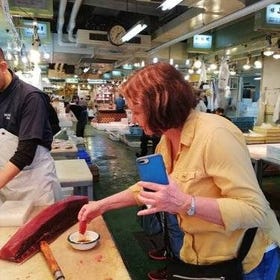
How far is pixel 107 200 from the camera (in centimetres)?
159

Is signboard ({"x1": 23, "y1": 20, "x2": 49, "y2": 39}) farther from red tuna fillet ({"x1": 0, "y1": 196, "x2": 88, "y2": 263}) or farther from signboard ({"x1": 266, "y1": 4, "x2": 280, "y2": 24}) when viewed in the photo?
red tuna fillet ({"x1": 0, "y1": 196, "x2": 88, "y2": 263})

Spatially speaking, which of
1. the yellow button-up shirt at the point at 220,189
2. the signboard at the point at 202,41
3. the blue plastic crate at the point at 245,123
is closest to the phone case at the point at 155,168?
the yellow button-up shirt at the point at 220,189

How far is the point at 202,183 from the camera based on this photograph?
47.4 inches

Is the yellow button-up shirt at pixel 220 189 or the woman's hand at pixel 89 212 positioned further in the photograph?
the woman's hand at pixel 89 212

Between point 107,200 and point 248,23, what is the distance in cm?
824

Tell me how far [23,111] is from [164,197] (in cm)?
115

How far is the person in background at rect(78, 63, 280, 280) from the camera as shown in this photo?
1090 millimetres

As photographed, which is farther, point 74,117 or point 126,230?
point 74,117

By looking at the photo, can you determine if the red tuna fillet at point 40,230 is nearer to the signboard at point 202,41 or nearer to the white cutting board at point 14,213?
the white cutting board at point 14,213

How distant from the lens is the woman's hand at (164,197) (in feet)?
3.39

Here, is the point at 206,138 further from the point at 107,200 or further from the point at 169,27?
the point at 169,27

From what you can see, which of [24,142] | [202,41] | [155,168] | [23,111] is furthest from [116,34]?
[155,168]

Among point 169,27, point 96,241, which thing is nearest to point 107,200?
point 96,241

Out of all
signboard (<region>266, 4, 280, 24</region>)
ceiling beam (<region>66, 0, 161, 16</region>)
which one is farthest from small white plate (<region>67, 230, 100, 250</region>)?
ceiling beam (<region>66, 0, 161, 16</region>)
